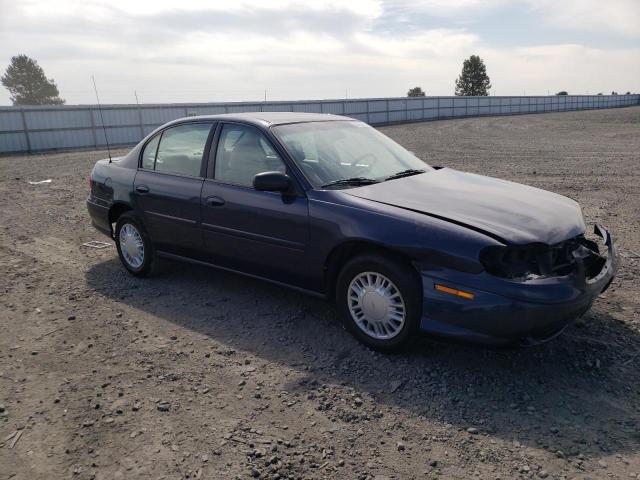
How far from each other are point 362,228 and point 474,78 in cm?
8722

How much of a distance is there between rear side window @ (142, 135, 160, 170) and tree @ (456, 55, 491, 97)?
84707 millimetres

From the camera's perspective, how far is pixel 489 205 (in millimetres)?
3686

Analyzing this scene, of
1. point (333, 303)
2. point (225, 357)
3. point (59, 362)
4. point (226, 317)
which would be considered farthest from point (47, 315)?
point (333, 303)

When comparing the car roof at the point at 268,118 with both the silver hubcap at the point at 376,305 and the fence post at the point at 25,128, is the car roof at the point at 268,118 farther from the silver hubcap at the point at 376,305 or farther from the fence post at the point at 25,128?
the fence post at the point at 25,128

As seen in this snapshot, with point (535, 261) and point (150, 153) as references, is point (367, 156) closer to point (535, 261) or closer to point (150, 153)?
point (535, 261)

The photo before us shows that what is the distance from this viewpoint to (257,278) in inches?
175

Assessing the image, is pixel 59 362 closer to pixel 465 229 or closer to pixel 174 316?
pixel 174 316

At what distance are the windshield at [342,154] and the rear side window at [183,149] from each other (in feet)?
2.71

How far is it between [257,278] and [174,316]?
0.82 m

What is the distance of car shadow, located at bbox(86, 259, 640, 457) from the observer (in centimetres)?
293

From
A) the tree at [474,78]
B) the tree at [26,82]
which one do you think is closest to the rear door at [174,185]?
the tree at [26,82]

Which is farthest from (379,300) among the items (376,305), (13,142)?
(13,142)

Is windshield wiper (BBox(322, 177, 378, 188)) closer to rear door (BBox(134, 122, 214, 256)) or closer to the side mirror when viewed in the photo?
the side mirror

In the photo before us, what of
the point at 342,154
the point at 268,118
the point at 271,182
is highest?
the point at 268,118
